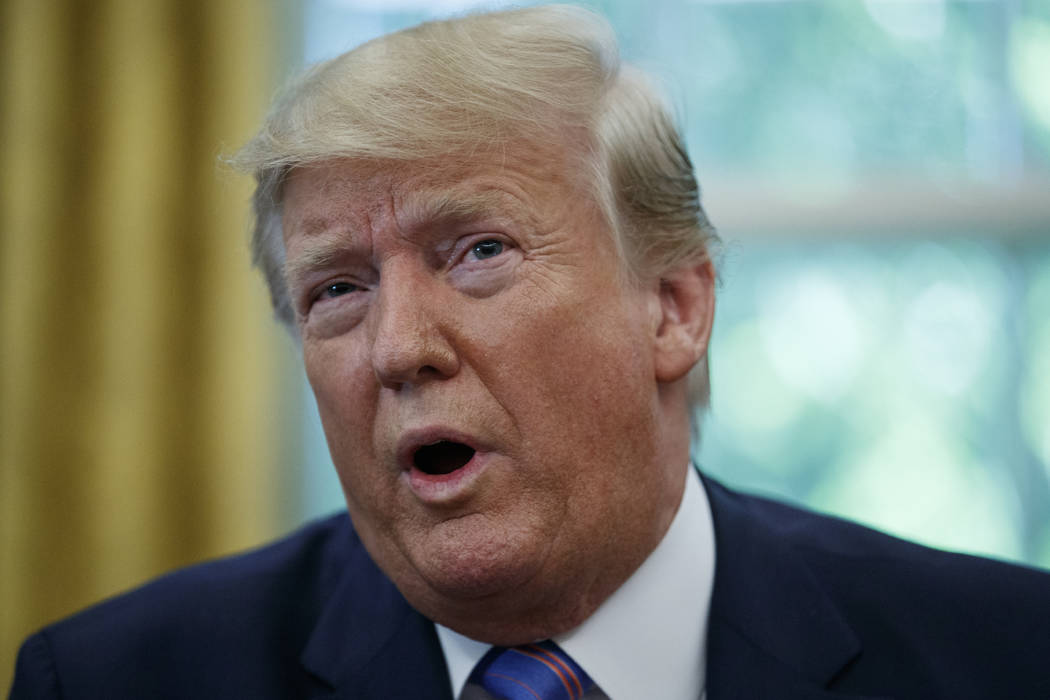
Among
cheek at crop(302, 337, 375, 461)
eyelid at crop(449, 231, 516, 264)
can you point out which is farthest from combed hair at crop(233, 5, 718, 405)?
cheek at crop(302, 337, 375, 461)

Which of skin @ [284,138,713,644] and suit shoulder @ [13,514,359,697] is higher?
skin @ [284,138,713,644]

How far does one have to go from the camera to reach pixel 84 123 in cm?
280

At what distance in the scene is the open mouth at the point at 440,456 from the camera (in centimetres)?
131

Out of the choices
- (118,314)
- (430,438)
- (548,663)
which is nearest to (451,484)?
(430,438)

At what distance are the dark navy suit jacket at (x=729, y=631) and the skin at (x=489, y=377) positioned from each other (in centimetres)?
17

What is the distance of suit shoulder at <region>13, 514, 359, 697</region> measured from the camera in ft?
4.88

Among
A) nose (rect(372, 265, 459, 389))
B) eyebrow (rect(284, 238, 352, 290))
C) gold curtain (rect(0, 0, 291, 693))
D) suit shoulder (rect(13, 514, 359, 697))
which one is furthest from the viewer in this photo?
gold curtain (rect(0, 0, 291, 693))

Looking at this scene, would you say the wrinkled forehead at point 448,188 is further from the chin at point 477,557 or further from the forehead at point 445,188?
the chin at point 477,557

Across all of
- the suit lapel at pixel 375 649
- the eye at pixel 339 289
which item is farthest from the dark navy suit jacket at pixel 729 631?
the eye at pixel 339 289

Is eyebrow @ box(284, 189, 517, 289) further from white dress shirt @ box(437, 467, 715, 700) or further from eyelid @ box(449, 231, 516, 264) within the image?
white dress shirt @ box(437, 467, 715, 700)

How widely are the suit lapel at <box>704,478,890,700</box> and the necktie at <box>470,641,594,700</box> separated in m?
0.18

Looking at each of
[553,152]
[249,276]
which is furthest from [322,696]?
[249,276]

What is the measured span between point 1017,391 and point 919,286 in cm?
41

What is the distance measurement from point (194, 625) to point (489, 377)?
26.6 inches
